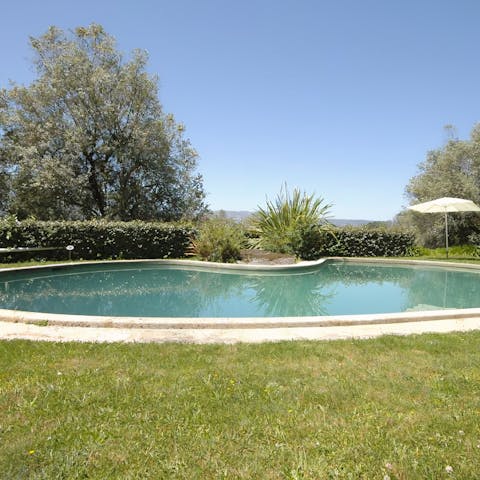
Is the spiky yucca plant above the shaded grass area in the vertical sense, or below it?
above

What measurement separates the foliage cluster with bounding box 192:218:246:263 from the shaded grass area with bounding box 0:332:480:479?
28.2 feet

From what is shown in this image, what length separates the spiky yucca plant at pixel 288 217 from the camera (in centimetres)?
1345

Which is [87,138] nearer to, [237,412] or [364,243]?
[364,243]

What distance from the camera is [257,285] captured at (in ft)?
30.9

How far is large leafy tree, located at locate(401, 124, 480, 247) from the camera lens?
17273mm

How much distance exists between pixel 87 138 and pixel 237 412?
63.4 ft

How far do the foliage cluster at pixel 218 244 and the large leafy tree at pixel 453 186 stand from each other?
11.3 m

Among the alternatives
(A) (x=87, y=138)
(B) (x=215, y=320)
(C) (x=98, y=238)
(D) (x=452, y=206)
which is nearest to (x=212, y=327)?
(B) (x=215, y=320)

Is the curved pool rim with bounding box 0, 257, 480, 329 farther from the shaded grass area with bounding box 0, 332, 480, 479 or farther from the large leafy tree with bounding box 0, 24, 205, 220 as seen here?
the large leafy tree with bounding box 0, 24, 205, 220

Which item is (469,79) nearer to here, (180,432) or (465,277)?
(465,277)

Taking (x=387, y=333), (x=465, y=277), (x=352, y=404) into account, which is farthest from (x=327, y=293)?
(x=352, y=404)

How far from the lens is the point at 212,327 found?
4691mm

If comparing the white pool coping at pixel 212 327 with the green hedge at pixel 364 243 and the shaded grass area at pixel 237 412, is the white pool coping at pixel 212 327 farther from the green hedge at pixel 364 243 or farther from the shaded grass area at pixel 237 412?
the green hedge at pixel 364 243

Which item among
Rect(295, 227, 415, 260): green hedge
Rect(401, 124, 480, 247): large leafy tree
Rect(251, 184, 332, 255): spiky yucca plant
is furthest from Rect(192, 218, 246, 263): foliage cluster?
Rect(401, 124, 480, 247): large leafy tree
